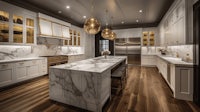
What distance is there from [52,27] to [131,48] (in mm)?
5208

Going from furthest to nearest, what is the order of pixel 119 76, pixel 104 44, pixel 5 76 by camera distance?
pixel 104 44, pixel 5 76, pixel 119 76


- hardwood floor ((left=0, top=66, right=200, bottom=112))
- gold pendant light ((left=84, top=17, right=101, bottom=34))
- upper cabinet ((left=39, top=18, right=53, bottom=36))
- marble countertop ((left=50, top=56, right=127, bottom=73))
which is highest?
upper cabinet ((left=39, top=18, right=53, bottom=36))

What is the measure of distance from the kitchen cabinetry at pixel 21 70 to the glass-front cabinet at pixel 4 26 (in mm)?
865

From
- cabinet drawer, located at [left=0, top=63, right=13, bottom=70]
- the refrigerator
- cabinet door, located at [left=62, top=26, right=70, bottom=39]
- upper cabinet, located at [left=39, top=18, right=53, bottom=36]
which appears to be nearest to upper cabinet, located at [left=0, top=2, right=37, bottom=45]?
upper cabinet, located at [left=39, top=18, right=53, bottom=36]

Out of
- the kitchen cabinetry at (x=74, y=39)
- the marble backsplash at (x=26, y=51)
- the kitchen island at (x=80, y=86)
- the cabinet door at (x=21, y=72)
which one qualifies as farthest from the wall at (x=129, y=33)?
the cabinet door at (x=21, y=72)

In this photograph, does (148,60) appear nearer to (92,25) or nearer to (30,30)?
(92,25)

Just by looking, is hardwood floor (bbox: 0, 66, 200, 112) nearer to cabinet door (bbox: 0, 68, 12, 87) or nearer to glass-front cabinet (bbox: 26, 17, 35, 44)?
cabinet door (bbox: 0, 68, 12, 87)

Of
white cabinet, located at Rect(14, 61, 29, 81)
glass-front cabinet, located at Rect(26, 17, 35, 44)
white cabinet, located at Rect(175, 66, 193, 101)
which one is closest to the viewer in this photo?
white cabinet, located at Rect(175, 66, 193, 101)

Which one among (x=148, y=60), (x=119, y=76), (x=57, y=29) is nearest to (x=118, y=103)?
(x=119, y=76)

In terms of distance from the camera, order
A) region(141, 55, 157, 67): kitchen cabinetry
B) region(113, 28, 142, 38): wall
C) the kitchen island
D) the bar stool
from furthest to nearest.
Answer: region(113, 28, 142, 38): wall → region(141, 55, 157, 67): kitchen cabinetry → the bar stool → the kitchen island

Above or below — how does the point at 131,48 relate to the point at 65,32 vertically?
below

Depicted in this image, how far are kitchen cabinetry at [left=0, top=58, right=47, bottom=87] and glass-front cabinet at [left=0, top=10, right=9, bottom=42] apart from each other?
865 millimetres

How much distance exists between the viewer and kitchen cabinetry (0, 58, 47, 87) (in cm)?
313

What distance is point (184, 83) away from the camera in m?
2.53
